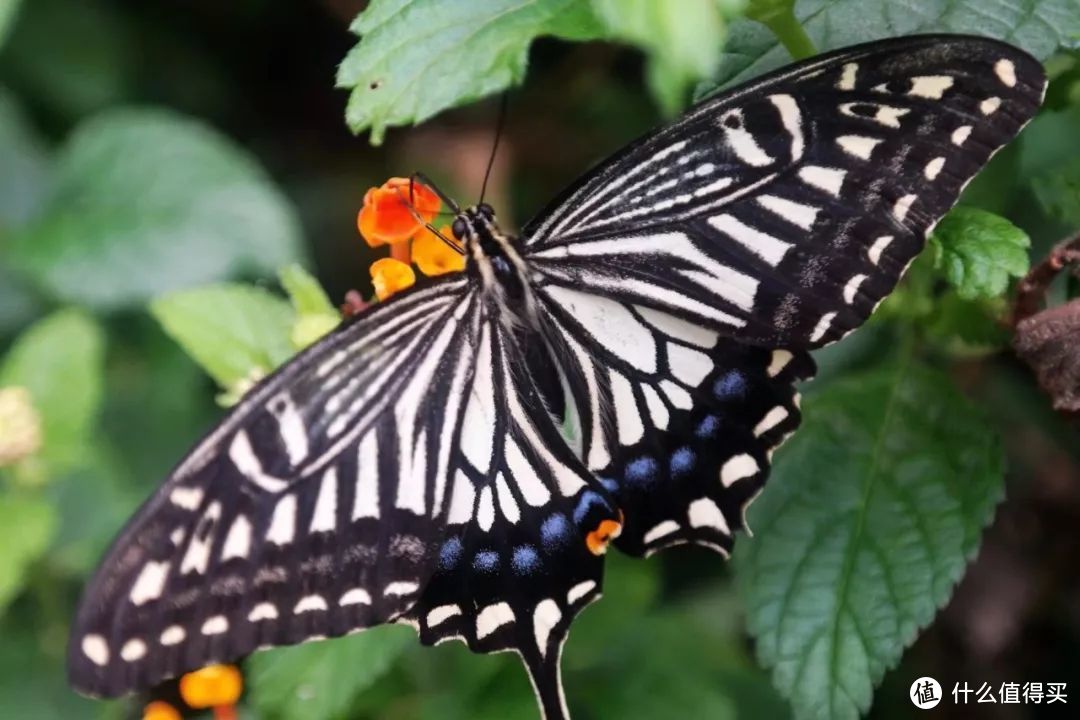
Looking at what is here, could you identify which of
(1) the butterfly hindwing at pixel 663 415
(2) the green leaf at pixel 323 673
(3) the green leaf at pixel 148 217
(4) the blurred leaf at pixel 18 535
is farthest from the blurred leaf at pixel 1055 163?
(4) the blurred leaf at pixel 18 535

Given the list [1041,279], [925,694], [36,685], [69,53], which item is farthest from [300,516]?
[69,53]

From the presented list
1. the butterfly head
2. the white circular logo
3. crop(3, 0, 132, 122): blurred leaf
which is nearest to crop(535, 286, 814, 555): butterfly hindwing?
the butterfly head

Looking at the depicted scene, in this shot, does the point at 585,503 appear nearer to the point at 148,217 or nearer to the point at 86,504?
the point at 86,504

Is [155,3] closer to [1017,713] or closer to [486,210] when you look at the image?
[486,210]

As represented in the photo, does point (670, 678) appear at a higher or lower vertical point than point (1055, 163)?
lower

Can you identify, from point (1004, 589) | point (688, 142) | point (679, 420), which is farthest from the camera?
point (1004, 589)

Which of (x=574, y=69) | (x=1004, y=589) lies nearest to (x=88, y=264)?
(x=574, y=69)

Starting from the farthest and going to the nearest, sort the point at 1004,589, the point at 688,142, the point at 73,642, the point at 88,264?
the point at 88,264 < the point at 1004,589 < the point at 688,142 < the point at 73,642
